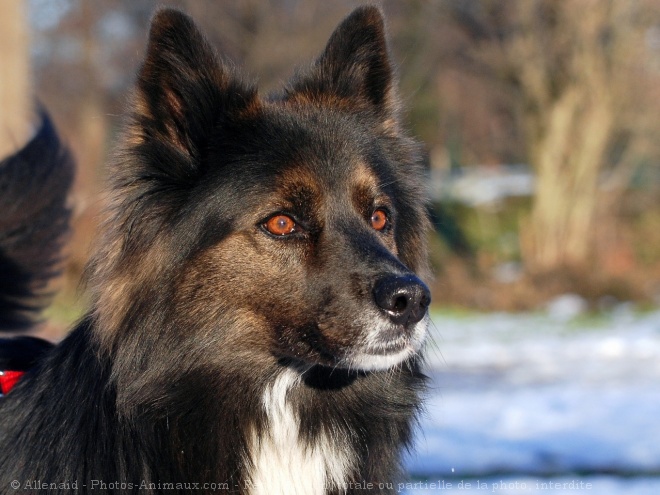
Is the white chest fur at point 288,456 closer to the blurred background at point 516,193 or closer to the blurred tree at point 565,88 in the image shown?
the blurred background at point 516,193

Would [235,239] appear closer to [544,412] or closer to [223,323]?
[223,323]

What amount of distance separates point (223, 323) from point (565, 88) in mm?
15084

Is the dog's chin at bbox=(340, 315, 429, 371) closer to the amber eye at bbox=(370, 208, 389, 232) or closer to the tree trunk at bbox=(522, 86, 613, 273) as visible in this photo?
the amber eye at bbox=(370, 208, 389, 232)

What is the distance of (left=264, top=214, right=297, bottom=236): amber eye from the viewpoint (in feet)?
11.2

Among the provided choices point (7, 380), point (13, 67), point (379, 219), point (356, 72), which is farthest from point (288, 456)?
point (13, 67)

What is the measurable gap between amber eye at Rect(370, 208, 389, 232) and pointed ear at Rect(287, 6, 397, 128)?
2.05 feet

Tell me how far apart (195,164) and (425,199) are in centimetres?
124

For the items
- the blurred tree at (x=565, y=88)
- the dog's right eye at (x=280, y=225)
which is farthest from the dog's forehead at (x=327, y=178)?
the blurred tree at (x=565, y=88)

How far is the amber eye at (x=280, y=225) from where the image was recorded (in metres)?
3.43

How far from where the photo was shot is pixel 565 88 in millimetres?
16969

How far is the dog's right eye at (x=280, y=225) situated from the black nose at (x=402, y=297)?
50 cm

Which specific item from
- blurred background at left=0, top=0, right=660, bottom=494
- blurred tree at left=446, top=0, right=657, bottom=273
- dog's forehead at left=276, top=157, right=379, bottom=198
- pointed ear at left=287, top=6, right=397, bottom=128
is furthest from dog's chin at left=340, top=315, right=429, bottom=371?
blurred tree at left=446, top=0, right=657, bottom=273

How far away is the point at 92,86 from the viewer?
26.0 m

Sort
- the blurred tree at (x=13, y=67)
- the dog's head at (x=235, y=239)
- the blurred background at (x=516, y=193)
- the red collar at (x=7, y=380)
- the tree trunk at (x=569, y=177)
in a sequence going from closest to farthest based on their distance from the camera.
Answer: the dog's head at (x=235, y=239) < the red collar at (x=7, y=380) < the blurred background at (x=516, y=193) < the blurred tree at (x=13, y=67) < the tree trunk at (x=569, y=177)
